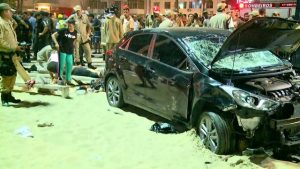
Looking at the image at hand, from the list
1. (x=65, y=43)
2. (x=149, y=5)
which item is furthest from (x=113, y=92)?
(x=149, y=5)

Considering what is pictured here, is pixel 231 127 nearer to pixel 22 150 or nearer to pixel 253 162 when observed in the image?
pixel 253 162

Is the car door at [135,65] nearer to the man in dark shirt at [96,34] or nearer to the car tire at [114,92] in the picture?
the car tire at [114,92]

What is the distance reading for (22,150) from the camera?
5.90 meters

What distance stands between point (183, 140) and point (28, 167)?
219 centimetres

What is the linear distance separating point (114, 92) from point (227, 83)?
131 inches

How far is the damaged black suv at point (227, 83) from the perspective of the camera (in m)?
5.13

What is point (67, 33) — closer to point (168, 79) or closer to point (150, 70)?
point (150, 70)

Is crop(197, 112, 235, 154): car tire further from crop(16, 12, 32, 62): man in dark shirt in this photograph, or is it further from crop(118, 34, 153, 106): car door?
crop(16, 12, 32, 62): man in dark shirt

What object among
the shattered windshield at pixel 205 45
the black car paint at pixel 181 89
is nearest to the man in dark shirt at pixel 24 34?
the black car paint at pixel 181 89

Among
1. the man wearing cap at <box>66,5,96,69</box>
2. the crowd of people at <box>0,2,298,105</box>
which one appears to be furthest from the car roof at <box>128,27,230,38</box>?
the man wearing cap at <box>66,5,96,69</box>

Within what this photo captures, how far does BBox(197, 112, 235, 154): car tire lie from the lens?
5406mm

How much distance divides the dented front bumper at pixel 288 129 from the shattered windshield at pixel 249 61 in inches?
42.2

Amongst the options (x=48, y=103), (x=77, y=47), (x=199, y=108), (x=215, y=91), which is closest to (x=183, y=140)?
(x=199, y=108)

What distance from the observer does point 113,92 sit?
8430 mm
